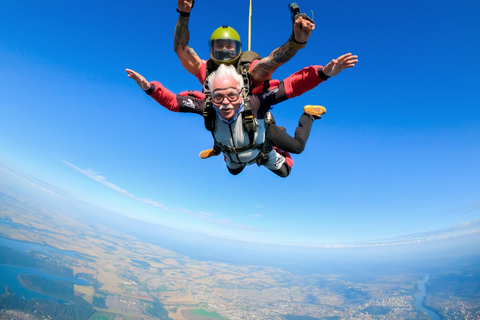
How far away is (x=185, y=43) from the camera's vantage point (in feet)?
8.73

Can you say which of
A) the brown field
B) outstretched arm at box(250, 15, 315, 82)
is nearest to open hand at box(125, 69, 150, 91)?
outstretched arm at box(250, 15, 315, 82)

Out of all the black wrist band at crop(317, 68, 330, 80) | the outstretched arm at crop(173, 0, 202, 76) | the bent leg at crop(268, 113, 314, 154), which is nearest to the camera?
the outstretched arm at crop(173, 0, 202, 76)

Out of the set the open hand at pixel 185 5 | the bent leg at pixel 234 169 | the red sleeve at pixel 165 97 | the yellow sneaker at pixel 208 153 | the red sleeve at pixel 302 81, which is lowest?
the bent leg at pixel 234 169

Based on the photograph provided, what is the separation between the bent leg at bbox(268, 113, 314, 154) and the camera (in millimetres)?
3414

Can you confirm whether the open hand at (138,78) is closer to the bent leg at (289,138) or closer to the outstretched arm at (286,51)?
the outstretched arm at (286,51)

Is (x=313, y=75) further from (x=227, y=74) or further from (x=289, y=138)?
(x=289, y=138)

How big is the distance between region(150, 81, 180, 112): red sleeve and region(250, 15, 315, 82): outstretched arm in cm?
112

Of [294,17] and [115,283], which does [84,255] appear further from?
[294,17]

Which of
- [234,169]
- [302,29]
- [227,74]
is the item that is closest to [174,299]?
[234,169]

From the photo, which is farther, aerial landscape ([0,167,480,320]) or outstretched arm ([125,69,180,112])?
aerial landscape ([0,167,480,320])

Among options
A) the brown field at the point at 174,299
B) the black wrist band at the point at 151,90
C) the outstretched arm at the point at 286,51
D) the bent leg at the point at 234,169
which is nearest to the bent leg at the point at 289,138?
the outstretched arm at the point at 286,51

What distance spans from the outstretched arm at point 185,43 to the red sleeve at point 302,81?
1.22 metres

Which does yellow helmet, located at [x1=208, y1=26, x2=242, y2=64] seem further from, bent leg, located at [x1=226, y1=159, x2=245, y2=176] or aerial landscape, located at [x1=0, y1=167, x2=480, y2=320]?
aerial landscape, located at [x1=0, y1=167, x2=480, y2=320]

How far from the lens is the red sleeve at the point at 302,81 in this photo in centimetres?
249
